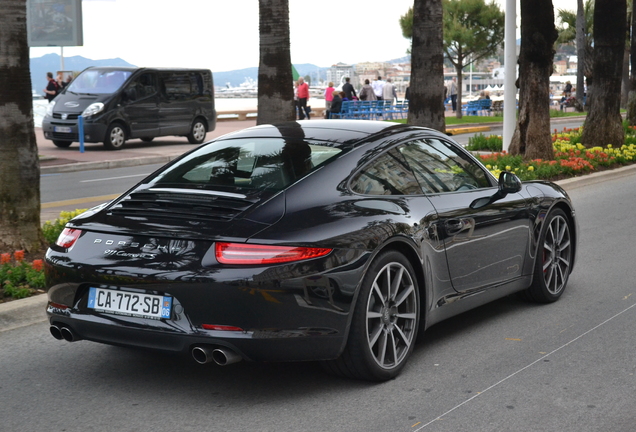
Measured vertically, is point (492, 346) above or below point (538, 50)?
below

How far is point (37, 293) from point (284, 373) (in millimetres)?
2519

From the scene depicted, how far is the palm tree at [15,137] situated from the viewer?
7.71 metres

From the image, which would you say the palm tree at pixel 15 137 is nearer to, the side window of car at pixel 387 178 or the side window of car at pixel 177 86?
the side window of car at pixel 387 178

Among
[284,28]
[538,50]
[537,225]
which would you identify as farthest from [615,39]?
[537,225]

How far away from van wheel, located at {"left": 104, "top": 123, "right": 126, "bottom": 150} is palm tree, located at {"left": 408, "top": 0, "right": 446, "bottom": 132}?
10.4 meters

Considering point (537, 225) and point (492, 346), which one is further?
point (537, 225)

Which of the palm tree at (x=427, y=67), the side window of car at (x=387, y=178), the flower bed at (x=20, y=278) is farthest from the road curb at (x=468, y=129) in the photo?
the side window of car at (x=387, y=178)

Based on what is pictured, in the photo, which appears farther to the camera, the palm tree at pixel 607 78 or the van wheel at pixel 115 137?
the van wheel at pixel 115 137

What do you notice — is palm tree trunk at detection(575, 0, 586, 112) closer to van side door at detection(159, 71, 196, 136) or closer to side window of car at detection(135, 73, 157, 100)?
van side door at detection(159, 71, 196, 136)

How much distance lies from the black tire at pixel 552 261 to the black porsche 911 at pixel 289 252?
2.64 ft

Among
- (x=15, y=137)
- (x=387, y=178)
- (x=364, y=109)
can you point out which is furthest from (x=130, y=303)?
(x=364, y=109)

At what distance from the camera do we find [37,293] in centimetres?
675

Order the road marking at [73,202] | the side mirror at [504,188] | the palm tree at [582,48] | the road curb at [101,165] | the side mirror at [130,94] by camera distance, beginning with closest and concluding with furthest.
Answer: the side mirror at [504,188] < the road marking at [73,202] < the road curb at [101,165] < the side mirror at [130,94] < the palm tree at [582,48]

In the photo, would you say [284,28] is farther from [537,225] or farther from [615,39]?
[615,39]
